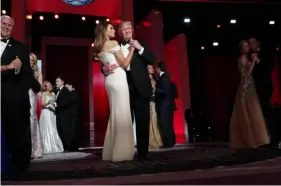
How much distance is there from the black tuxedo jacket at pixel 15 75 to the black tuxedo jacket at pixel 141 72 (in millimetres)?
1067

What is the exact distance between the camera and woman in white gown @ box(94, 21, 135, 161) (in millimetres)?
3217

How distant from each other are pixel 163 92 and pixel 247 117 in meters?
1.59

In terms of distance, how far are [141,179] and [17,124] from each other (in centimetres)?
101

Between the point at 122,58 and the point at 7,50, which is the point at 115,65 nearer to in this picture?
the point at 122,58

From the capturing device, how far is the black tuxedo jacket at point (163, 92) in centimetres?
569

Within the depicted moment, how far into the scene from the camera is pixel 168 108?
228 inches

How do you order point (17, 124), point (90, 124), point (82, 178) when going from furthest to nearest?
point (90, 124) < point (17, 124) < point (82, 178)

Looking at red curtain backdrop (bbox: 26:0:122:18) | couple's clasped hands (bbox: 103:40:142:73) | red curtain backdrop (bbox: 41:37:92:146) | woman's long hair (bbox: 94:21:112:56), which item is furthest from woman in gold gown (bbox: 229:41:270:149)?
red curtain backdrop (bbox: 41:37:92:146)

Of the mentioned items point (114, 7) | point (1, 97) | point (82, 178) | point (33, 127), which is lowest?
point (82, 178)

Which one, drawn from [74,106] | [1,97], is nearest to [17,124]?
[1,97]

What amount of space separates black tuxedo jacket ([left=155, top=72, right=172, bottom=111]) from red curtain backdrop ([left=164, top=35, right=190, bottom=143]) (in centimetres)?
493

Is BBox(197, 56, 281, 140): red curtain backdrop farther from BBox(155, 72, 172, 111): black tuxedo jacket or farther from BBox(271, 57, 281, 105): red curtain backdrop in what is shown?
BBox(155, 72, 172, 111): black tuxedo jacket

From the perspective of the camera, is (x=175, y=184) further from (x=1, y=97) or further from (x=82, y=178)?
(x=1, y=97)

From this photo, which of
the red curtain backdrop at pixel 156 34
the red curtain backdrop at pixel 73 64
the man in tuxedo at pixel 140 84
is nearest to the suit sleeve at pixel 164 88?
the man in tuxedo at pixel 140 84
